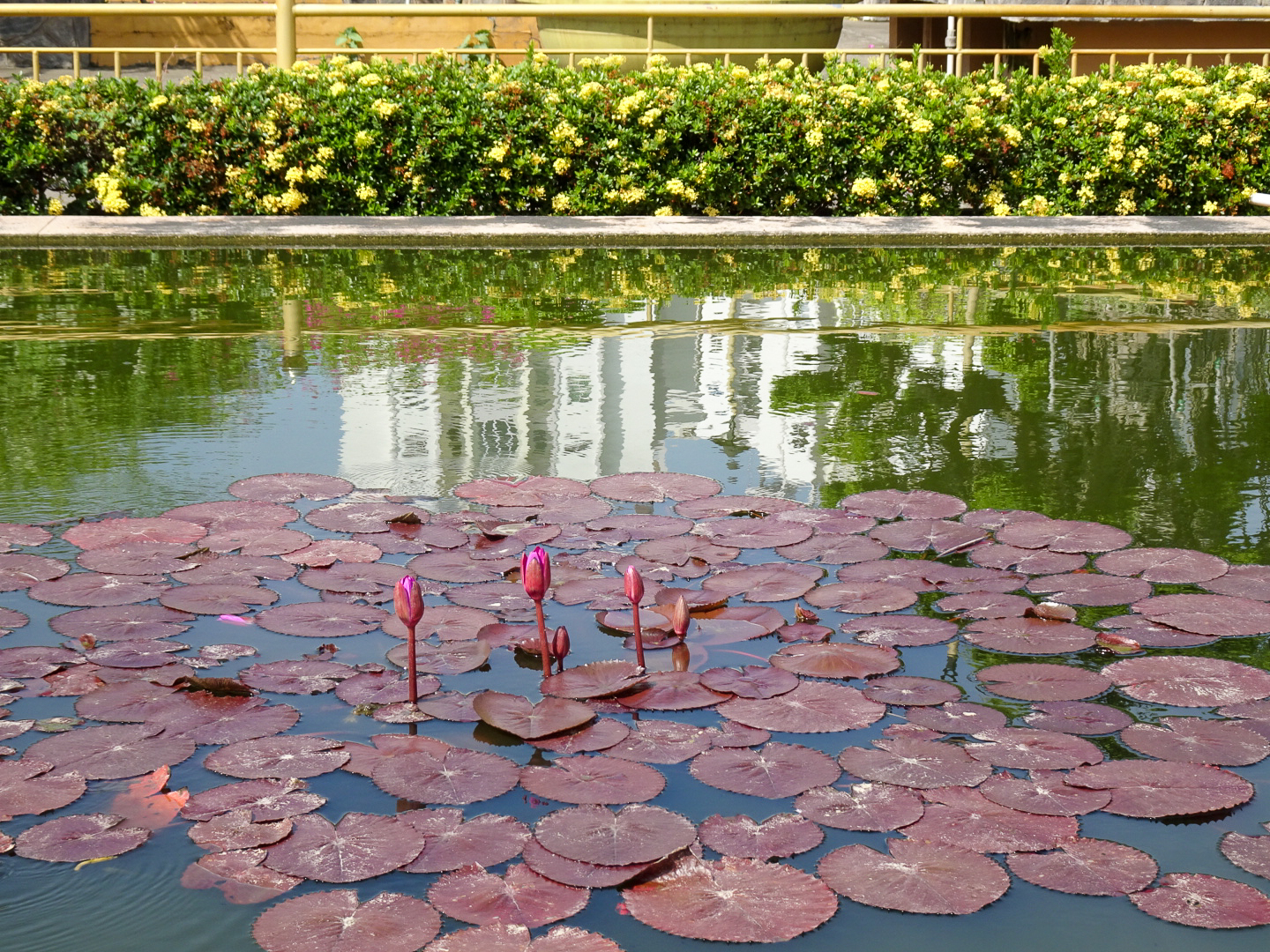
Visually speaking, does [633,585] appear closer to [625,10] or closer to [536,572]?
[536,572]

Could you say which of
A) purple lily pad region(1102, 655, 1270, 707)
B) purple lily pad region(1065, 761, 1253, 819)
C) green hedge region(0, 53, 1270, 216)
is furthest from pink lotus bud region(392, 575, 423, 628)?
green hedge region(0, 53, 1270, 216)

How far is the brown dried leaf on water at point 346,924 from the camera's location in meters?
1.71

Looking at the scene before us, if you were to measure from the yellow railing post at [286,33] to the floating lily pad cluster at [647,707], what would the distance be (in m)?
7.07

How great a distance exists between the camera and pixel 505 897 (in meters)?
1.82

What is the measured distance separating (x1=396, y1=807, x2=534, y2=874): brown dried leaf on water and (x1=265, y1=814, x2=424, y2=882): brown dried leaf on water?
0.02 meters

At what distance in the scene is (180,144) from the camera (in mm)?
8859

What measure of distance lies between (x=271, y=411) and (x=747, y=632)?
2238mm

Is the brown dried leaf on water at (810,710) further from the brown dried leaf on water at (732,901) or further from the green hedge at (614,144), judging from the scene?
the green hedge at (614,144)

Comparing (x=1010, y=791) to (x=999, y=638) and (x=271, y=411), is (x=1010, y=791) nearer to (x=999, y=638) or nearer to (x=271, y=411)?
(x=999, y=638)

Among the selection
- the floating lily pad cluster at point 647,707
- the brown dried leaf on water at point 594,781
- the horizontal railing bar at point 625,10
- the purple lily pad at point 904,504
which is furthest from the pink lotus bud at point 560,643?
the horizontal railing bar at point 625,10

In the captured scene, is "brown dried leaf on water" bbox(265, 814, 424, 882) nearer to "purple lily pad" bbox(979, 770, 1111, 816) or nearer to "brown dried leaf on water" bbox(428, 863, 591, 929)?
"brown dried leaf on water" bbox(428, 863, 591, 929)

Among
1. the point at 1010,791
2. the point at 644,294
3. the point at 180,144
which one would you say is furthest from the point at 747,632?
the point at 180,144

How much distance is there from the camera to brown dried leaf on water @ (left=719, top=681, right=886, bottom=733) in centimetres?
233

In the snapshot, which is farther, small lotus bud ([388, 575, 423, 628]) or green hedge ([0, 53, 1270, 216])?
green hedge ([0, 53, 1270, 216])
